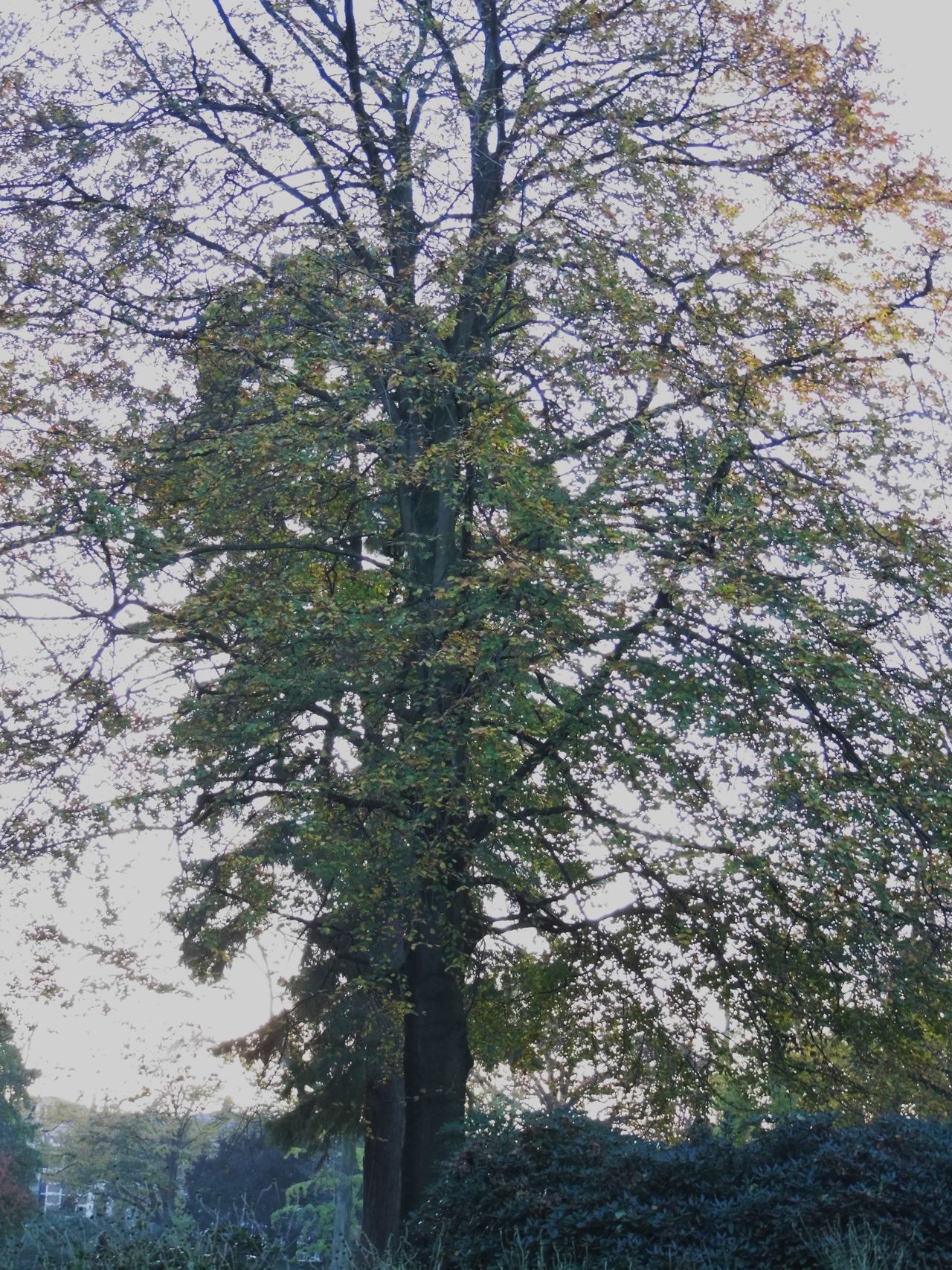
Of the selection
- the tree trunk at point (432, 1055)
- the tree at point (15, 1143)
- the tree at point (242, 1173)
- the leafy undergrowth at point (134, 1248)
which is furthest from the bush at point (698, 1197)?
the tree at point (242, 1173)

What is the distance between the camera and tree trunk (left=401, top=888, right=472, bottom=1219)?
11.9m

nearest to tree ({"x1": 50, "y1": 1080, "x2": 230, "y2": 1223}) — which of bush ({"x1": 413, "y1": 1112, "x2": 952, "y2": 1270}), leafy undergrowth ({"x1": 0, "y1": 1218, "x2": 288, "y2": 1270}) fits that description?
leafy undergrowth ({"x1": 0, "y1": 1218, "x2": 288, "y2": 1270})

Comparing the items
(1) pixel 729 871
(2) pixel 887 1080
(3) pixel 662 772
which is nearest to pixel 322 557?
(3) pixel 662 772

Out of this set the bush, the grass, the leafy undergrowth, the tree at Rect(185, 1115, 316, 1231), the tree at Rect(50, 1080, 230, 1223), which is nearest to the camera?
the grass

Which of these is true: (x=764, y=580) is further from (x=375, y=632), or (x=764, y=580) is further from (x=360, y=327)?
(x=360, y=327)

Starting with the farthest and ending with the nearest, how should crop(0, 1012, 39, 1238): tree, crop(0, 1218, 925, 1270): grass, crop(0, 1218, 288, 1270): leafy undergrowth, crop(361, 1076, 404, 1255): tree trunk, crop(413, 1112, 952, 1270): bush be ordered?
crop(0, 1012, 39, 1238): tree, crop(361, 1076, 404, 1255): tree trunk, crop(0, 1218, 288, 1270): leafy undergrowth, crop(413, 1112, 952, 1270): bush, crop(0, 1218, 925, 1270): grass

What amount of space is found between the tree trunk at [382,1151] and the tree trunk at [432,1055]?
3584 mm

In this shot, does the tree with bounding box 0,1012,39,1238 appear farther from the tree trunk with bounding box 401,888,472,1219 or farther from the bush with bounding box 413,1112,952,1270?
the bush with bounding box 413,1112,952,1270

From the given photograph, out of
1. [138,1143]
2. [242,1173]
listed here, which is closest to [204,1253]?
[138,1143]

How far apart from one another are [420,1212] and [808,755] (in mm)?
4515

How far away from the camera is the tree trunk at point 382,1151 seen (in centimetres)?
1595

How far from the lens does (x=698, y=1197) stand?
25.0ft

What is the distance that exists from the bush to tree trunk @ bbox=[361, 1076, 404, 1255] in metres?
7.75

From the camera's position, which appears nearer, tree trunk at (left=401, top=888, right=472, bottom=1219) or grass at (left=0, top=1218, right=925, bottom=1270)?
grass at (left=0, top=1218, right=925, bottom=1270)
